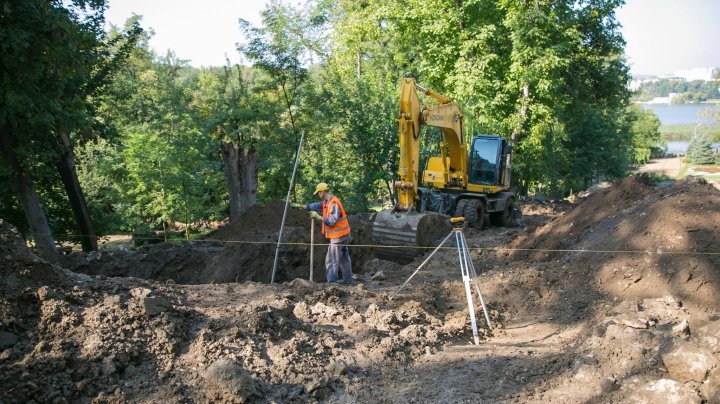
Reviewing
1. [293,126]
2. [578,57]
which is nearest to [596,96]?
[578,57]

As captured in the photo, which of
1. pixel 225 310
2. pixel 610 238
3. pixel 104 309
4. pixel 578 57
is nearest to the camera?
pixel 104 309

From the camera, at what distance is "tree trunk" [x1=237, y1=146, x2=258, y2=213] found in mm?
13891

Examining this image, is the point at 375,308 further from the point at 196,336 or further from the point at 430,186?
the point at 430,186

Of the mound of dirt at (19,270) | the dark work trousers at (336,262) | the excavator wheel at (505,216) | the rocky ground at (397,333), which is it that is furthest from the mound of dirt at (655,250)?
the mound of dirt at (19,270)

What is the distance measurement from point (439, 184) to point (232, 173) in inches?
210

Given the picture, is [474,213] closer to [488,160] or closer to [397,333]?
[488,160]

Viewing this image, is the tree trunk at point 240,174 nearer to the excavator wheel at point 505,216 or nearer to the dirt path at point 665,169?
the excavator wheel at point 505,216

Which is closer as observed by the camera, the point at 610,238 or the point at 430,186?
the point at 610,238

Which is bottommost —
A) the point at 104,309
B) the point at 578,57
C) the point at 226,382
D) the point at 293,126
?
the point at 226,382

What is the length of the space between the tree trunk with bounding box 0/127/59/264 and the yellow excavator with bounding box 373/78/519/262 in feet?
20.3

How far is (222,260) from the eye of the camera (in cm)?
1138

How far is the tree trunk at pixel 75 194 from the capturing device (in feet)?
41.3

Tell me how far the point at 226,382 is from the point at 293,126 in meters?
17.0

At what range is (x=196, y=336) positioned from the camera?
5582mm
